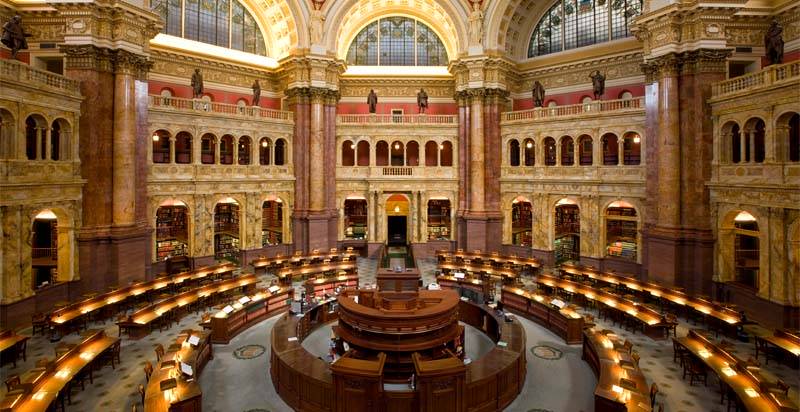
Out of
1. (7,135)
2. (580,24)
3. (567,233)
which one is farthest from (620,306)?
(7,135)

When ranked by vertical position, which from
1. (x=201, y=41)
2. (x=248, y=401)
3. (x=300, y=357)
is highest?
(x=201, y=41)

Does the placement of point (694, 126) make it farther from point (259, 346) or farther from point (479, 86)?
point (259, 346)

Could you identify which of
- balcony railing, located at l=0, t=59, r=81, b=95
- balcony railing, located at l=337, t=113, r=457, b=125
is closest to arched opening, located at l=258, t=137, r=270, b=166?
balcony railing, located at l=337, t=113, r=457, b=125

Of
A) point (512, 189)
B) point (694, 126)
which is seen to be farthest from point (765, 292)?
point (512, 189)

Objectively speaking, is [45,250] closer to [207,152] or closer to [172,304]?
[172,304]

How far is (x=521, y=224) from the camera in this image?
103 ft

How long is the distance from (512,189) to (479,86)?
7171 millimetres

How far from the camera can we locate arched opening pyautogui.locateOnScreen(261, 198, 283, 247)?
3060 cm

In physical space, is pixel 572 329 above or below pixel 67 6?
below

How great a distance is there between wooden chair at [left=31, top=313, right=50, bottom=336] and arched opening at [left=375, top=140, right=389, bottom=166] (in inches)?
855

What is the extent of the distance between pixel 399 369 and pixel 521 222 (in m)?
21.8

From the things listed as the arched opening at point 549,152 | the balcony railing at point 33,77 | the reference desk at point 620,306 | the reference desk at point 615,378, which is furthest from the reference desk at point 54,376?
the arched opening at point 549,152

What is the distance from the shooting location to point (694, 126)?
19469 mm

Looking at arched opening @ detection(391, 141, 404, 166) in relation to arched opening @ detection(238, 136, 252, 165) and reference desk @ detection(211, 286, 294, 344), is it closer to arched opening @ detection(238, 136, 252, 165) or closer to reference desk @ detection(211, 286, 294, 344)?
arched opening @ detection(238, 136, 252, 165)
